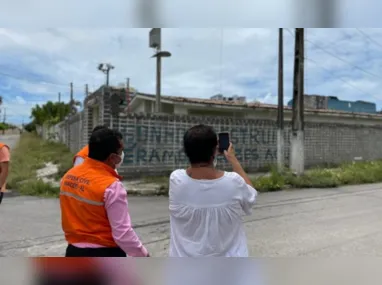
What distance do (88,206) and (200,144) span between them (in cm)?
70

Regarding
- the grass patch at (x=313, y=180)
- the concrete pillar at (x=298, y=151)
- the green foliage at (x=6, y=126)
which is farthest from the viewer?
the green foliage at (x=6, y=126)

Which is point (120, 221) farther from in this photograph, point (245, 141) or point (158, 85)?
point (158, 85)

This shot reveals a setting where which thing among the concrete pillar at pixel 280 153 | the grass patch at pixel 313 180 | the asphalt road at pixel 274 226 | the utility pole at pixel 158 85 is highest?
the utility pole at pixel 158 85

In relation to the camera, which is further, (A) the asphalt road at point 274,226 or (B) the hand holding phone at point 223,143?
(A) the asphalt road at point 274,226

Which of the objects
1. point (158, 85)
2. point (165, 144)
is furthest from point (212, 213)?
point (158, 85)

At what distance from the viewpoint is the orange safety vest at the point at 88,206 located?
6.19ft

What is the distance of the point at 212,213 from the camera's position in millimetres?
1762

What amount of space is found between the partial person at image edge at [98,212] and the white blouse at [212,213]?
11.2 inches

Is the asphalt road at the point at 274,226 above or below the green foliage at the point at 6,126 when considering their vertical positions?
below

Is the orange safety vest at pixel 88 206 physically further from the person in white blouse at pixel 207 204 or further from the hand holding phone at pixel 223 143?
the hand holding phone at pixel 223 143

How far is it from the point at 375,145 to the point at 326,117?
2937mm

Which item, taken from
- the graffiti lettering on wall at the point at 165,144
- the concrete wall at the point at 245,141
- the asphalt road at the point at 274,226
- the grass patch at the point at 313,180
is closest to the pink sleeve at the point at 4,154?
the asphalt road at the point at 274,226

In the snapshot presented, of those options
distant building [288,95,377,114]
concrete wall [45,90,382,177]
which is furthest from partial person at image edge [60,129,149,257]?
distant building [288,95,377,114]

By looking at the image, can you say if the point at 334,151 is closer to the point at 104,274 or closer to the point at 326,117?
the point at 326,117
